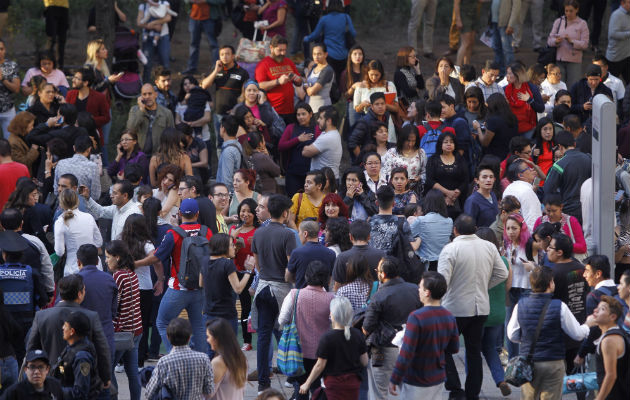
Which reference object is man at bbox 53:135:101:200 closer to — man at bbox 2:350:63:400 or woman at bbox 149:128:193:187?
woman at bbox 149:128:193:187

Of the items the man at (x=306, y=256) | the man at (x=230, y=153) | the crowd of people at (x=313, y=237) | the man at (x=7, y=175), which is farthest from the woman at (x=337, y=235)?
the man at (x=7, y=175)

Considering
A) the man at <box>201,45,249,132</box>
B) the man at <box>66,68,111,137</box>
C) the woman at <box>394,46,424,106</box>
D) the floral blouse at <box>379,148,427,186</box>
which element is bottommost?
the floral blouse at <box>379,148,427,186</box>

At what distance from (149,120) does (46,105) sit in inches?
55.4

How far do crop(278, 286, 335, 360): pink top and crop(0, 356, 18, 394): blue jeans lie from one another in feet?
7.36

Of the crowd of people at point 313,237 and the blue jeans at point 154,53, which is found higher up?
the blue jeans at point 154,53

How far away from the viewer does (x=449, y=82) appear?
46.6ft

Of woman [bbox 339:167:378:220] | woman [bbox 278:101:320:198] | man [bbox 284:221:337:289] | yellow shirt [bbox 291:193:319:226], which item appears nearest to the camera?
man [bbox 284:221:337:289]

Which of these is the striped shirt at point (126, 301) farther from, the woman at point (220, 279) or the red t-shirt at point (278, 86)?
the red t-shirt at point (278, 86)

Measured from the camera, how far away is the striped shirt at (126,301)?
8.95m

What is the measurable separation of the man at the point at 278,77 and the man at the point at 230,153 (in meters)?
2.24

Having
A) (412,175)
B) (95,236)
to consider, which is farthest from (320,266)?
(412,175)

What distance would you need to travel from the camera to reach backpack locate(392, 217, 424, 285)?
9.78 metres

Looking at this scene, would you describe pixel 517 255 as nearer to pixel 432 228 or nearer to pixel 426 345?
pixel 432 228

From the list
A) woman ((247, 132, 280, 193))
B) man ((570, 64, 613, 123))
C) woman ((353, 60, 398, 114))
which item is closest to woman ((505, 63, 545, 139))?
man ((570, 64, 613, 123))
